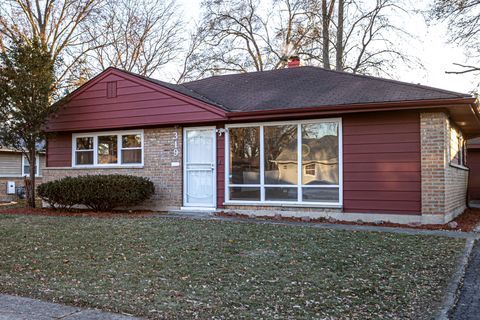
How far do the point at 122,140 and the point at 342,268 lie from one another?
885 centimetres

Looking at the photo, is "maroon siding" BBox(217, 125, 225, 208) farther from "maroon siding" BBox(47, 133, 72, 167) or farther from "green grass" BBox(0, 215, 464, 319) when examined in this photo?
"maroon siding" BBox(47, 133, 72, 167)

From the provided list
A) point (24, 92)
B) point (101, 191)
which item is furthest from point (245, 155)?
point (24, 92)

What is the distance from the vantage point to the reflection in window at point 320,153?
9.96 m

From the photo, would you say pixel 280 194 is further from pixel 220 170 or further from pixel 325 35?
pixel 325 35

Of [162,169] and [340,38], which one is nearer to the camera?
[162,169]

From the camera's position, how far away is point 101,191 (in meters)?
11.0

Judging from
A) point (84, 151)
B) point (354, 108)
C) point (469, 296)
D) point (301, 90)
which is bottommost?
point (469, 296)

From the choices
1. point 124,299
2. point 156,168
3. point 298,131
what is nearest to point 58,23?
point 156,168

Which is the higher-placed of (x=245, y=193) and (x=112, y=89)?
(x=112, y=89)

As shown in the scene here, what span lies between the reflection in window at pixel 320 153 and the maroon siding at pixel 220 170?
216 centimetres

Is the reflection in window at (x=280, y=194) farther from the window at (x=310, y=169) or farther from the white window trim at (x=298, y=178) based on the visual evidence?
the window at (x=310, y=169)

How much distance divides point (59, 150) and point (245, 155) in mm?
6570

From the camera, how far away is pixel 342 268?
17.6ft

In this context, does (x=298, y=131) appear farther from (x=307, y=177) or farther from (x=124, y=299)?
(x=124, y=299)
